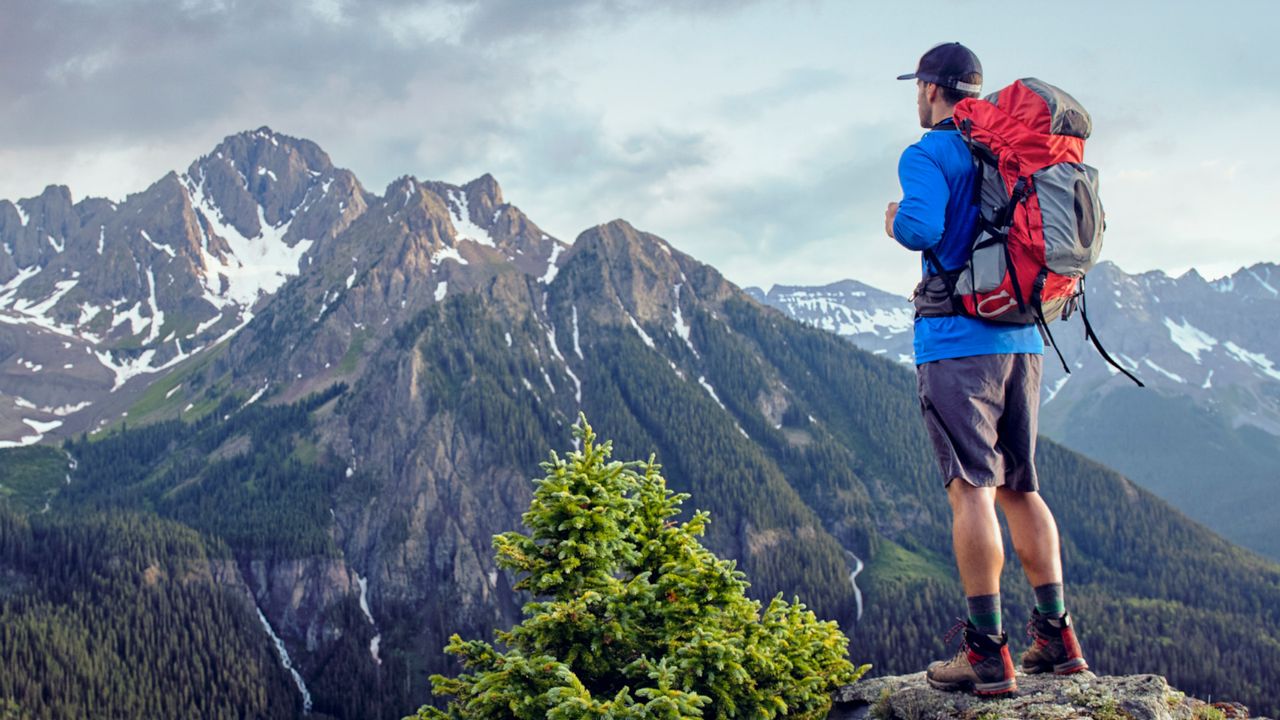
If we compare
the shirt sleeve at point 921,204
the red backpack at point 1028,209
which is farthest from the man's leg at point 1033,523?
the shirt sleeve at point 921,204

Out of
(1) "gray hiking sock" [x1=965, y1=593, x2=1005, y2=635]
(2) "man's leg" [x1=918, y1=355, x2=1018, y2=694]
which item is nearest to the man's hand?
(2) "man's leg" [x1=918, y1=355, x2=1018, y2=694]

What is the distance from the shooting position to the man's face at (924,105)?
10031mm

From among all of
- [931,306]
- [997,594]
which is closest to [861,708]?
[997,594]

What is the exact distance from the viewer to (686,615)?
12.6 meters

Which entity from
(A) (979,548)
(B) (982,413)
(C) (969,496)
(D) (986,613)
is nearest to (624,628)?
(D) (986,613)

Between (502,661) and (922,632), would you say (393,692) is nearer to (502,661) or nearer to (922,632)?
(922,632)

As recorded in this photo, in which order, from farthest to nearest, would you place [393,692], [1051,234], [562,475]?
[393,692] → [562,475] → [1051,234]

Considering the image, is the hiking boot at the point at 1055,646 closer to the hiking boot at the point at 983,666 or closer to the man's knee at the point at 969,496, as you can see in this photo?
the hiking boot at the point at 983,666

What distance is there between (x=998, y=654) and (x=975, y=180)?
17.1ft

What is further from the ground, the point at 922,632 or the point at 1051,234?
the point at 1051,234

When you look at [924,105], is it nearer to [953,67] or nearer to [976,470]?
[953,67]

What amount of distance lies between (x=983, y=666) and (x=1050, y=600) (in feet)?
3.69

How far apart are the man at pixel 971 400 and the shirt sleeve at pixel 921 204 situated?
0.03 ft

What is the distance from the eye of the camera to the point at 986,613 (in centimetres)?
941
